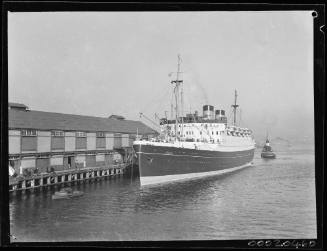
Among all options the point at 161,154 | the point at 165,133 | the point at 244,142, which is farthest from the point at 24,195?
the point at 244,142

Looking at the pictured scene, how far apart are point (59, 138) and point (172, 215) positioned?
21.7ft

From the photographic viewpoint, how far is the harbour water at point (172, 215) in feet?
27.2

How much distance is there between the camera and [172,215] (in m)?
10.8

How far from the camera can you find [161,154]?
1823 centimetres

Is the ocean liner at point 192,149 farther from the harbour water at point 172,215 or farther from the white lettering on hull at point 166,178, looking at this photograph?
the harbour water at point 172,215

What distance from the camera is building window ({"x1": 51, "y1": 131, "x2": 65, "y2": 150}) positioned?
13484mm

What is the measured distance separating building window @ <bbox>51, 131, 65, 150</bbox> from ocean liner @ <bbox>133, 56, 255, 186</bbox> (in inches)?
184

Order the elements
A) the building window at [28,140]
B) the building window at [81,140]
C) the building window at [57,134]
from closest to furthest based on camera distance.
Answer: the building window at [28,140] → the building window at [57,134] → the building window at [81,140]

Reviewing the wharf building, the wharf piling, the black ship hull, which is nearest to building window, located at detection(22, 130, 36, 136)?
the wharf building

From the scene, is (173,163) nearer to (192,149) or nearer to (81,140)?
(192,149)

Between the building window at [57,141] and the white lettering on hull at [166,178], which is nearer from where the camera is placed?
the building window at [57,141]

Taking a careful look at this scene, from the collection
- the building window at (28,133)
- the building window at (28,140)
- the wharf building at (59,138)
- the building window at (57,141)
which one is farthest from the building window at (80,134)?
the building window at (28,133)

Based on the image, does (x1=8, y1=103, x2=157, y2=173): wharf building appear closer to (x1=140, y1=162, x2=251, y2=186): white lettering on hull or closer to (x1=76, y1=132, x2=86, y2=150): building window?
(x1=76, y1=132, x2=86, y2=150): building window

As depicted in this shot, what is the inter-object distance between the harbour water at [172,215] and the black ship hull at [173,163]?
2506 millimetres
